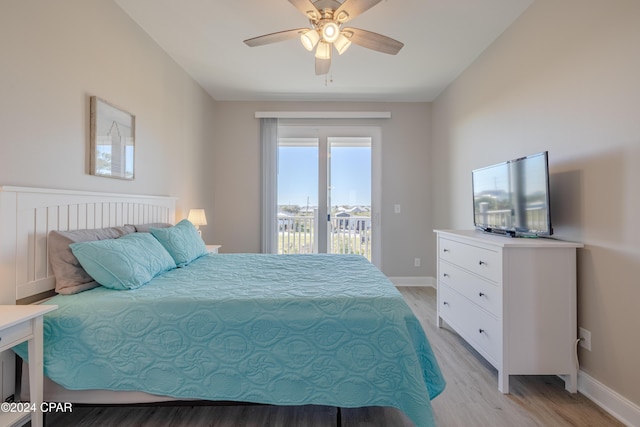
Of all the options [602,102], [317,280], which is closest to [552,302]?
[602,102]


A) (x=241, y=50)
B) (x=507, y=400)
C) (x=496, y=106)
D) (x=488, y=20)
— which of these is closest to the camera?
(x=507, y=400)

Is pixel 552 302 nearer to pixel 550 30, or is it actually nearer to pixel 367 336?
pixel 367 336

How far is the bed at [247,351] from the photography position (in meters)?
1.37

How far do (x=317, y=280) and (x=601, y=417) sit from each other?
1.74m

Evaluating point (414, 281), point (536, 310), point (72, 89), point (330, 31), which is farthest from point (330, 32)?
point (414, 281)

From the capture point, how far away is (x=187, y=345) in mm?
1400

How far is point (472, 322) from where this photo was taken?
7.26ft

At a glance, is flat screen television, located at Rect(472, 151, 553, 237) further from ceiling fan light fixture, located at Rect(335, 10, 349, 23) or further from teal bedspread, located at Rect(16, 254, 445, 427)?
ceiling fan light fixture, located at Rect(335, 10, 349, 23)

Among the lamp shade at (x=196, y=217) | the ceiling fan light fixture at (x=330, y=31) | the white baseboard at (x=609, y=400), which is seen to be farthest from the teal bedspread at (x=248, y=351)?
the lamp shade at (x=196, y=217)

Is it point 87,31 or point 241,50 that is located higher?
point 241,50

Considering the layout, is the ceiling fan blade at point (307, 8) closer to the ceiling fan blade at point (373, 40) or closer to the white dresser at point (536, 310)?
the ceiling fan blade at point (373, 40)

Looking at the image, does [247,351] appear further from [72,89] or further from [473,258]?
[72,89]

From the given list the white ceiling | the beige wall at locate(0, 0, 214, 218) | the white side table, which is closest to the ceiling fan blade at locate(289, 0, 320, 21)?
the white ceiling

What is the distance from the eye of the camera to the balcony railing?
4.44m
